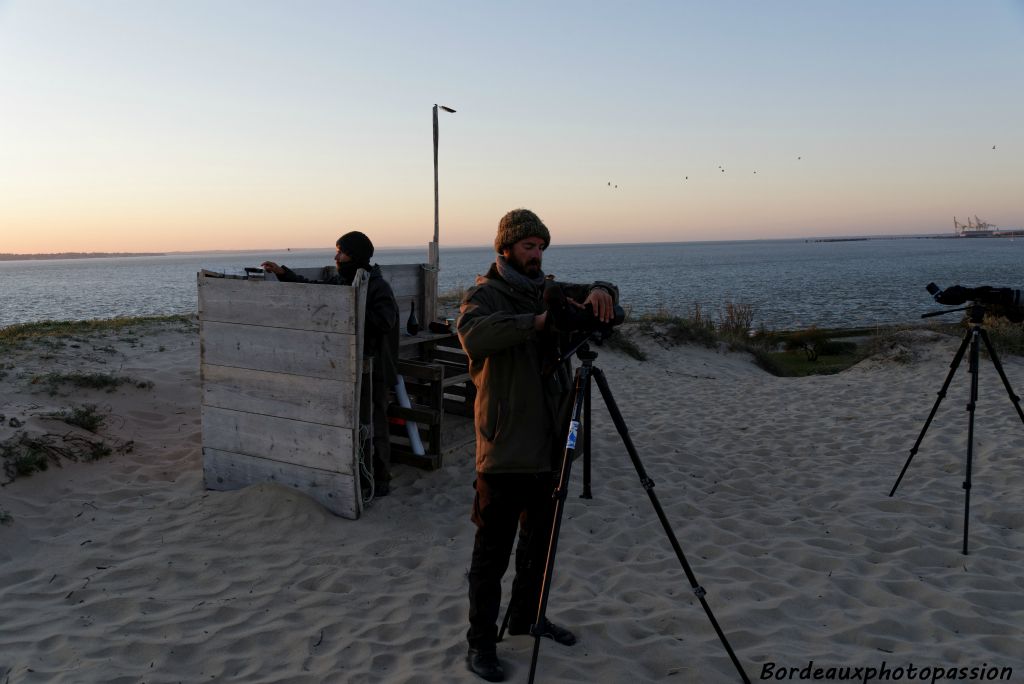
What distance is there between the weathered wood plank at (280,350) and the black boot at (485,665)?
2.28m

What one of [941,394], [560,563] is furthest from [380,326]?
[941,394]

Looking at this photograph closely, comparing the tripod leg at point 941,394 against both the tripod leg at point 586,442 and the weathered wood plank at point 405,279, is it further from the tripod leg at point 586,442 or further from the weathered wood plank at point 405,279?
the weathered wood plank at point 405,279

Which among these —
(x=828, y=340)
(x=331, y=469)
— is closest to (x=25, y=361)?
(x=331, y=469)

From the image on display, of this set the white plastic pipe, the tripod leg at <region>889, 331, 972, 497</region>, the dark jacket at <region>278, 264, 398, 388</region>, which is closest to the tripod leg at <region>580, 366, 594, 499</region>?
the dark jacket at <region>278, 264, 398, 388</region>

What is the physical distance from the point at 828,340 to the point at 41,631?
16585 mm

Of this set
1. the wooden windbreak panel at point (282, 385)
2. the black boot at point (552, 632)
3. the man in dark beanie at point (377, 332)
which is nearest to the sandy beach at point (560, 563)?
the black boot at point (552, 632)

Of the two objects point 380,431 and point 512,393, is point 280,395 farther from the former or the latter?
point 512,393

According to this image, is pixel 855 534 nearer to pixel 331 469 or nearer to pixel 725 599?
pixel 725 599

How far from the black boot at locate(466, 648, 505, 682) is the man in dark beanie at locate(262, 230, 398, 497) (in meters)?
2.43

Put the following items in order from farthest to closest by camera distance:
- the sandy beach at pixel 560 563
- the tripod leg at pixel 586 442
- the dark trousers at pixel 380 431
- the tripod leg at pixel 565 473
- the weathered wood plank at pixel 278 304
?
the dark trousers at pixel 380 431 → the weathered wood plank at pixel 278 304 → the sandy beach at pixel 560 563 → the tripod leg at pixel 586 442 → the tripod leg at pixel 565 473

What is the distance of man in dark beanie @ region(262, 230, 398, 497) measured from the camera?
17.5ft

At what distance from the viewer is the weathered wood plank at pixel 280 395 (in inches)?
194

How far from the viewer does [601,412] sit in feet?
27.5

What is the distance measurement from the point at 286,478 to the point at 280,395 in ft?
2.15
